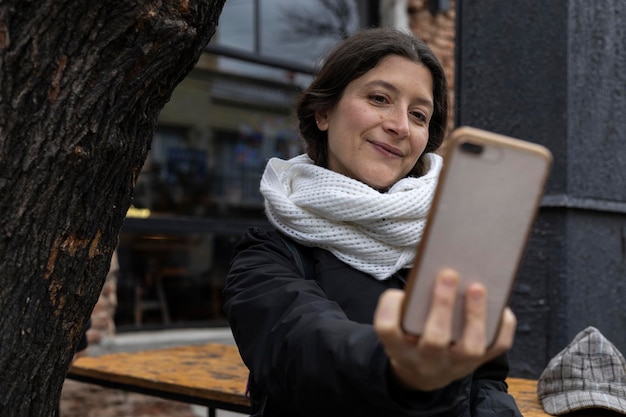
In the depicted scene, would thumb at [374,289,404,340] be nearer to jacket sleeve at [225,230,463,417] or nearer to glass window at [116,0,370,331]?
jacket sleeve at [225,230,463,417]

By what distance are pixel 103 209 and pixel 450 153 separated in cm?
77

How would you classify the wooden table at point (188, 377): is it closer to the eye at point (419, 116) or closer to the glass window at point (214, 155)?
the eye at point (419, 116)

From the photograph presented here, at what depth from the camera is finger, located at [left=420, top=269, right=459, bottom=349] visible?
87cm

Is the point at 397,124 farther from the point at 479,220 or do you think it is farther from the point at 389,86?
the point at 479,220

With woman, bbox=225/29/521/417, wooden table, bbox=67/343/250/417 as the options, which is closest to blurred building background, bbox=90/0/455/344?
wooden table, bbox=67/343/250/417

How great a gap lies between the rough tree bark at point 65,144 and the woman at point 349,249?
0.29 m

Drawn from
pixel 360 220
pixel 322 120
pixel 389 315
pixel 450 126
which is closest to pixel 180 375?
pixel 322 120

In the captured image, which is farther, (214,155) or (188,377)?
(214,155)

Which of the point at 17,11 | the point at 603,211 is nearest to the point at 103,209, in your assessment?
the point at 17,11

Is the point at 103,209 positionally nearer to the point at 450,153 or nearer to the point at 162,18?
the point at 162,18

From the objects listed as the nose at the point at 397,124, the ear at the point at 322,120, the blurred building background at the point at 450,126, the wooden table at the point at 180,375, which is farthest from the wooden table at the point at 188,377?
the nose at the point at 397,124

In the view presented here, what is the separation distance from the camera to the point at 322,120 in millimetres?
1774

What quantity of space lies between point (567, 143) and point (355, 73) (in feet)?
4.81

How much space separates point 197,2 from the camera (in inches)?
53.1
